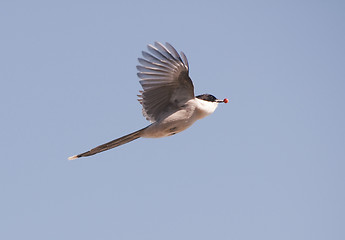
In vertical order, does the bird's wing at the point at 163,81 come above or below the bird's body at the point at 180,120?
above

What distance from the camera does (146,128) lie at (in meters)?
10.0

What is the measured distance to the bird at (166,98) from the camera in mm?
9672

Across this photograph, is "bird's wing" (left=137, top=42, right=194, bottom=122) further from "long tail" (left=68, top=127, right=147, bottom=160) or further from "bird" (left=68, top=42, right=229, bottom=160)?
"long tail" (left=68, top=127, right=147, bottom=160)

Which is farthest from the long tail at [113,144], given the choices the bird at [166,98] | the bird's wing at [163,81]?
the bird's wing at [163,81]

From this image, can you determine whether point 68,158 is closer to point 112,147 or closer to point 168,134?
point 112,147

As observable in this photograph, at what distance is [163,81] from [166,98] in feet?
1.20

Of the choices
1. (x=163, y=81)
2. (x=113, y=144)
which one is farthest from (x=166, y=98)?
(x=113, y=144)

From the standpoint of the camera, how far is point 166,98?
10.1 metres

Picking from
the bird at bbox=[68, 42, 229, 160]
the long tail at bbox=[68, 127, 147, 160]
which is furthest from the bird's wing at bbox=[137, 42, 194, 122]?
the long tail at bbox=[68, 127, 147, 160]

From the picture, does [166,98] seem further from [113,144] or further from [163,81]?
[113,144]

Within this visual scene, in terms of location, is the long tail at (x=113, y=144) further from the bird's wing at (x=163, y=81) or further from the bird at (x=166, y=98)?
the bird's wing at (x=163, y=81)

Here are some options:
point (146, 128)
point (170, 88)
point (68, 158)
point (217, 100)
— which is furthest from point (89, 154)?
point (217, 100)

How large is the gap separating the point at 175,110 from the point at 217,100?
793 millimetres

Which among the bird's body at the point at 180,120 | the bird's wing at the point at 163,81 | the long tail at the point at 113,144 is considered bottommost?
the long tail at the point at 113,144
